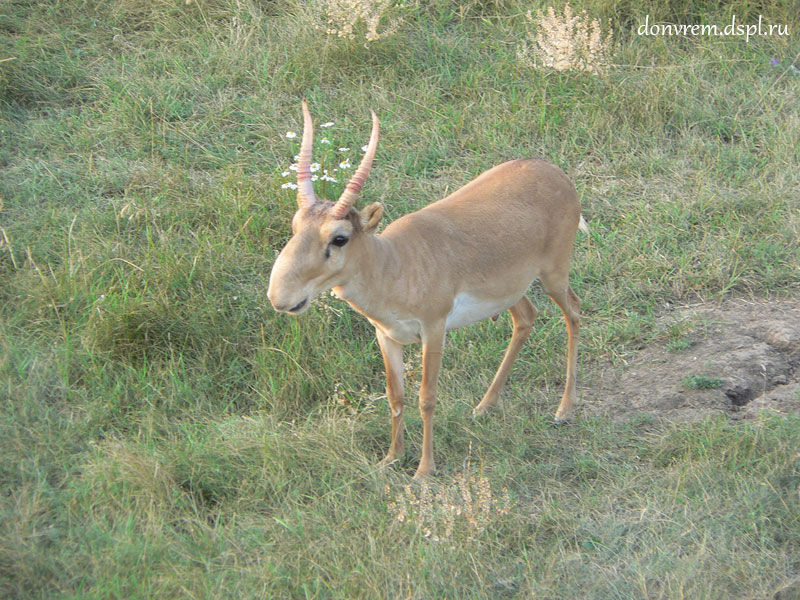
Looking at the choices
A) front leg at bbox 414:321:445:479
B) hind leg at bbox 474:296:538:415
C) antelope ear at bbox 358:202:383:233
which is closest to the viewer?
antelope ear at bbox 358:202:383:233

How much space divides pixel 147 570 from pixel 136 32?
519cm

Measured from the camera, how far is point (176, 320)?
491 centimetres

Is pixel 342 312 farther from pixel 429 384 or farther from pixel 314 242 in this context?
pixel 314 242

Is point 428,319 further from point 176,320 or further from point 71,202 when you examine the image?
point 71,202

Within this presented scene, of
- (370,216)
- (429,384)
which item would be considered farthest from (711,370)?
(370,216)

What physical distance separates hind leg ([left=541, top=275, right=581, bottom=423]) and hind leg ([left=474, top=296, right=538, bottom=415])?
163 mm

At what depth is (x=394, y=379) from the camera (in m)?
4.27

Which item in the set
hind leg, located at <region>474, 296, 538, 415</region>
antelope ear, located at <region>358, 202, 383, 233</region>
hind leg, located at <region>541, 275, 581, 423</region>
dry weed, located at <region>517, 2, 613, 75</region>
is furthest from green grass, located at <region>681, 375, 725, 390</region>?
dry weed, located at <region>517, 2, 613, 75</region>

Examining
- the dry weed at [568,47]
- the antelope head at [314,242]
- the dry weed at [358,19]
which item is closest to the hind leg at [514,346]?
the antelope head at [314,242]

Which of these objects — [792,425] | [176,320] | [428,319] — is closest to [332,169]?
[176,320]

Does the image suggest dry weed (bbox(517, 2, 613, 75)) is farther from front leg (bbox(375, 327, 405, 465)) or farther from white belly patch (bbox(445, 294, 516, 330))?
front leg (bbox(375, 327, 405, 465))

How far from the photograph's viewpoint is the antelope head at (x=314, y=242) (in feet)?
11.4

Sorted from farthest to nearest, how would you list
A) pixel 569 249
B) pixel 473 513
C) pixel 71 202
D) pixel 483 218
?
pixel 71 202 < pixel 569 249 < pixel 483 218 < pixel 473 513

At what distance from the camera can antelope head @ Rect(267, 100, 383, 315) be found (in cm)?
347
